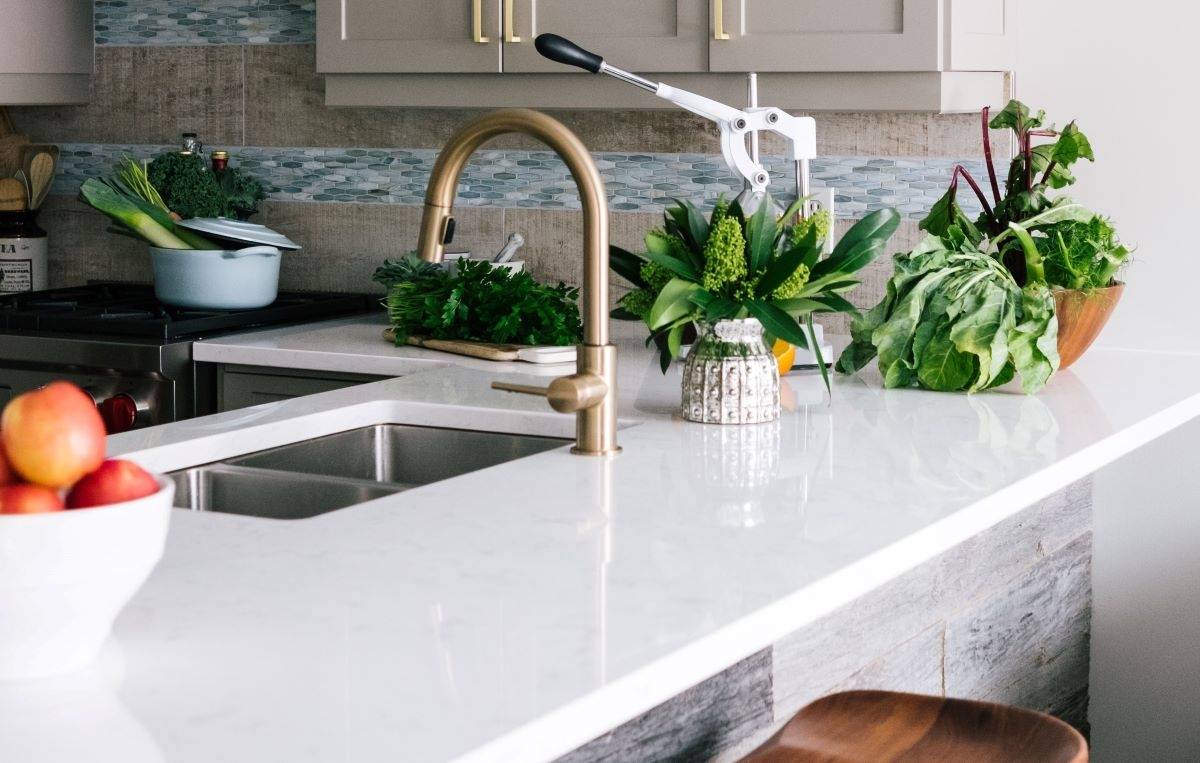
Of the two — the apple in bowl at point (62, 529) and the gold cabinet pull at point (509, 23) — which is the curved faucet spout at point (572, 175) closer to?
the apple in bowl at point (62, 529)

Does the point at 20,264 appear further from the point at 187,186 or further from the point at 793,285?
the point at 793,285

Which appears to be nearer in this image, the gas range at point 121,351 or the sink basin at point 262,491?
the sink basin at point 262,491

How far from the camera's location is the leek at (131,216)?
3.02 meters

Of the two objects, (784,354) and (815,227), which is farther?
(784,354)

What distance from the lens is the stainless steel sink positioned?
1879 millimetres

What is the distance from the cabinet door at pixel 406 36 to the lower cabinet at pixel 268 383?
26.3 inches

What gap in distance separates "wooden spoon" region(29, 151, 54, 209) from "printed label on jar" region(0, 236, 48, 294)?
10 centimetres

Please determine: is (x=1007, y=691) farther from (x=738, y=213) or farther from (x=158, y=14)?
Result: (x=158, y=14)

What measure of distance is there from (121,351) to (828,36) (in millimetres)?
1401

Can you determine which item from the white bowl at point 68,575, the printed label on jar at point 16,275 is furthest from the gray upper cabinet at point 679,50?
the white bowl at point 68,575

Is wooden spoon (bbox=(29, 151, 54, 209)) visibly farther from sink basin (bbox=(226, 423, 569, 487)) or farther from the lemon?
the lemon

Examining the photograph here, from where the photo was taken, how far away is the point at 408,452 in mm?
2146

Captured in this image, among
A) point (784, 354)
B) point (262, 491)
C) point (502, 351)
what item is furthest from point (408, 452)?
point (784, 354)

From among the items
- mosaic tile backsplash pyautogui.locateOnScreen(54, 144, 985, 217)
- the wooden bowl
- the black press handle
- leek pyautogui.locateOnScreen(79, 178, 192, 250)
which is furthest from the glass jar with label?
the wooden bowl
